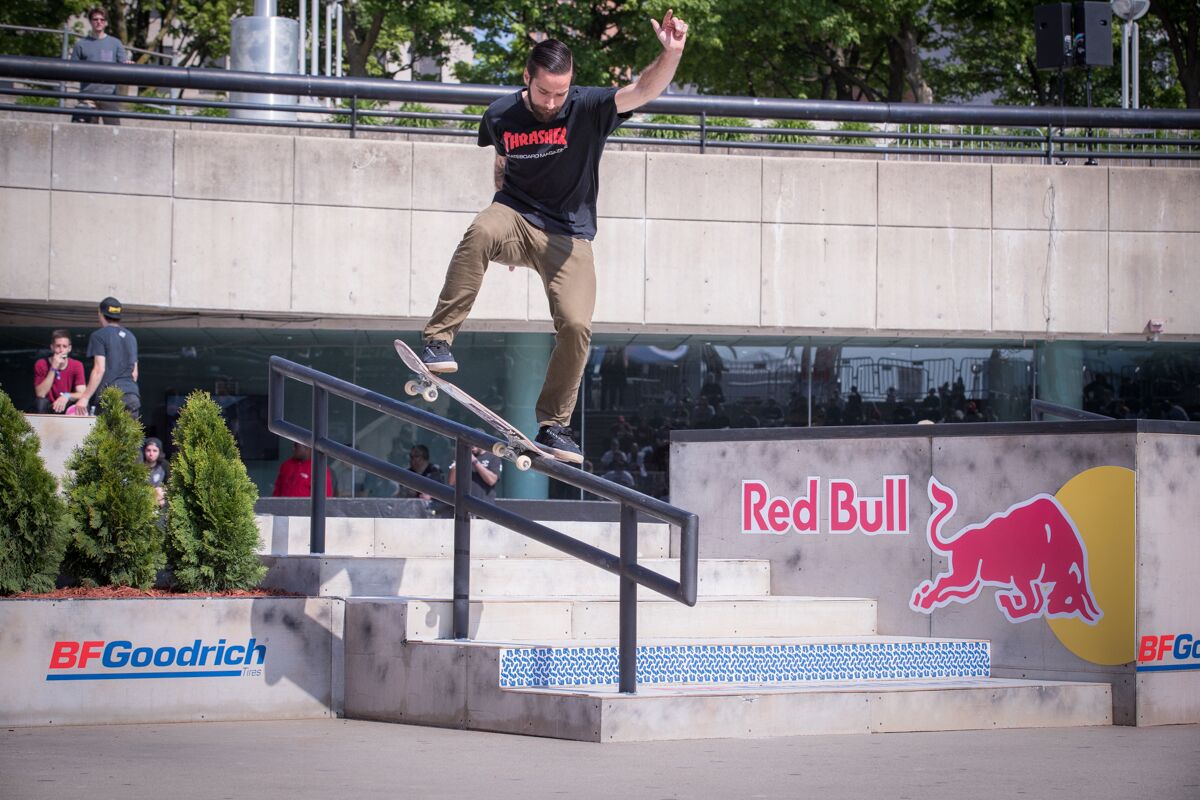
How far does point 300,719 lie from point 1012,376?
12541 mm

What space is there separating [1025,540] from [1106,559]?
49cm

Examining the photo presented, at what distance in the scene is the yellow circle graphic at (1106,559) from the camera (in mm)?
7828

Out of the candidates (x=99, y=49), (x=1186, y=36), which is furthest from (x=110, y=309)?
(x=1186, y=36)

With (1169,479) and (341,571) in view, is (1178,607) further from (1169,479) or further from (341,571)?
(341,571)

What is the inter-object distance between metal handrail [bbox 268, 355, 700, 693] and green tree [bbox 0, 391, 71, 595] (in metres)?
1.42

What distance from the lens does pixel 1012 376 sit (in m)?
17.6

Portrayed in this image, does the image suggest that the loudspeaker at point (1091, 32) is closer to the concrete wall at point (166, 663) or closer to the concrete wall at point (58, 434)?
the concrete wall at point (58, 434)

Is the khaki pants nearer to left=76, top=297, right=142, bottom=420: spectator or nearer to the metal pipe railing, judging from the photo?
left=76, top=297, right=142, bottom=420: spectator

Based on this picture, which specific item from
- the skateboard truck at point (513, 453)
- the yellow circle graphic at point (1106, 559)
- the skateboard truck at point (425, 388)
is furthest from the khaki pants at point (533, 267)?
the yellow circle graphic at point (1106, 559)

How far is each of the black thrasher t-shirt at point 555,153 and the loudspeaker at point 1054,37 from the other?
13980 millimetres

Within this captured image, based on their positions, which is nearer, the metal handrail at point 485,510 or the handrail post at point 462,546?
the metal handrail at point 485,510

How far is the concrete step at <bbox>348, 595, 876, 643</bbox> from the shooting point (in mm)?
7188

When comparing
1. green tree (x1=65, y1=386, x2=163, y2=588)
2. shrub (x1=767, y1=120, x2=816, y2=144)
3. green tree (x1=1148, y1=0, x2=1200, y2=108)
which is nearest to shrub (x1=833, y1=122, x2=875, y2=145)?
shrub (x1=767, y1=120, x2=816, y2=144)

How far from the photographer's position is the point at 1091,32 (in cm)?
1884
